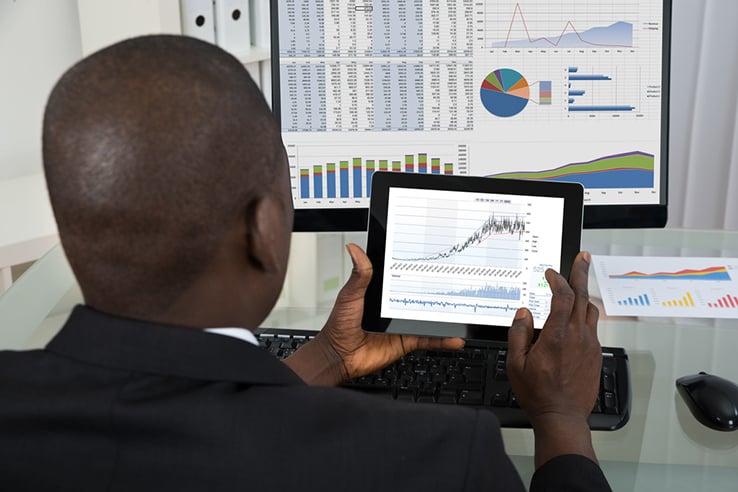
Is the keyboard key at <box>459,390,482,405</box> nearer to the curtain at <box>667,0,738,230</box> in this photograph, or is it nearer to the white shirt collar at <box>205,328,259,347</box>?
the white shirt collar at <box>205,328,259,347</box>

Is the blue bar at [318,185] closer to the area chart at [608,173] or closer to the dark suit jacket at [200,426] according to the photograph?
the area chart at [608,173]

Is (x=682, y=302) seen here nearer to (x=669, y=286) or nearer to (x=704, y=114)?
(x=669, y=286)

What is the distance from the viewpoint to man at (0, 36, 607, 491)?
57cm

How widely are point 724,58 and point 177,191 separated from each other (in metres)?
1.85

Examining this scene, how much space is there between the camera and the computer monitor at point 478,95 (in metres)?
1.16

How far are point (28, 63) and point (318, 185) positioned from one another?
1.14 meters

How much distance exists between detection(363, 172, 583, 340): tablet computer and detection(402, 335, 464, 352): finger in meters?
0.02

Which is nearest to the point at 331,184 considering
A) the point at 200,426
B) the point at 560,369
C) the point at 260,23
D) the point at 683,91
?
the point at 560,369

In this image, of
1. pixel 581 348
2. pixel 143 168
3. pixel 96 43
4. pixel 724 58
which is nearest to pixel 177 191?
pixel 143 168

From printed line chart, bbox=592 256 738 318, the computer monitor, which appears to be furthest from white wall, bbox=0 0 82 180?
printed line chart, bbox=592 256 738 318

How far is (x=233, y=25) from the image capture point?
2.02 metres

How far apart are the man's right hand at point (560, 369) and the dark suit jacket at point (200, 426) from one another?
9.6 inches

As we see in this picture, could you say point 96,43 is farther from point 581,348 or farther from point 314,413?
point 314,413

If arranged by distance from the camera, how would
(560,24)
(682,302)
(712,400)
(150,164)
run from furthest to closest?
(682,302)
(560,24)
(712,400)
(150,164)
